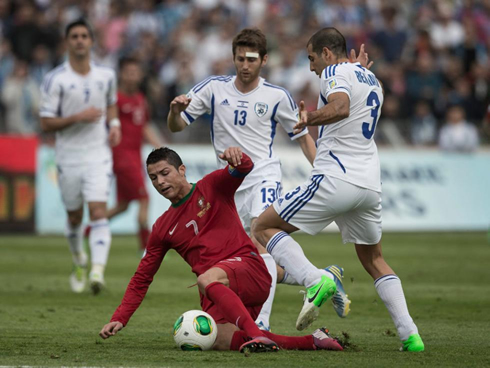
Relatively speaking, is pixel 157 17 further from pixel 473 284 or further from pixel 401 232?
pixel 473 284

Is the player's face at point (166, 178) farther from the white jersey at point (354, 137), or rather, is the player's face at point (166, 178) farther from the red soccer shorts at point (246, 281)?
the white jersey at point (354, 137)

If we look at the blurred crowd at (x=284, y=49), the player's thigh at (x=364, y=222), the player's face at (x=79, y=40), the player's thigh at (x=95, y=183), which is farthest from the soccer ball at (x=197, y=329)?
the blurred crowd at (x=284, y=49)

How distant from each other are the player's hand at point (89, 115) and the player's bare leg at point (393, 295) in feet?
15.0

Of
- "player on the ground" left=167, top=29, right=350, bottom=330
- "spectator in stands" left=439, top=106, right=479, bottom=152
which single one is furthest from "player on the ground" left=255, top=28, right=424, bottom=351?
"spectator in stands" left=439, top=106, right=479, bottom=152

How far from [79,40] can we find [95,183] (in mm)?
1676

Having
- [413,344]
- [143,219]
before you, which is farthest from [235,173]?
[143,219]

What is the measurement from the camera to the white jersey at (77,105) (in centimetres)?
1066

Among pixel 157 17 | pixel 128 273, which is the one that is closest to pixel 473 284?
pixel 128 273

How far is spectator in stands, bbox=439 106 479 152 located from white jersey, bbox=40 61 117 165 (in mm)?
10367

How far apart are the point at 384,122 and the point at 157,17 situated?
6.18 m

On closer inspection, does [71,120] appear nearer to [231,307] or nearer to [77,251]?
[77,251]

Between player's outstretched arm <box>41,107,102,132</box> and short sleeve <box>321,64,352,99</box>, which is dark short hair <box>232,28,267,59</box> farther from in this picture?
player's outstretched arm <box>41,107,102,132</box>

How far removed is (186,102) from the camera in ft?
24.6

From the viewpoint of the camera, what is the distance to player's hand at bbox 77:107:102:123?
10453mm
